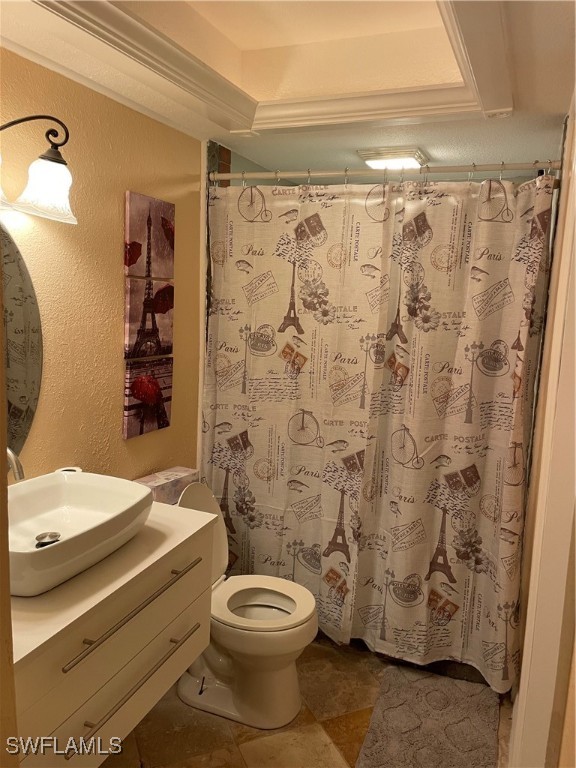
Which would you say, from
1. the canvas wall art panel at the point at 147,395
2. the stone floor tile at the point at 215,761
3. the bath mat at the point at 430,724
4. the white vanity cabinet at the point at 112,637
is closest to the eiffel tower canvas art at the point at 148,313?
the canvas wall art panel at the point at 147,395

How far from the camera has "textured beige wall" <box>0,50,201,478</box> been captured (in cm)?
172

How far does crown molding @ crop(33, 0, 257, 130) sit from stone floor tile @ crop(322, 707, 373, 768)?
2.32 metres

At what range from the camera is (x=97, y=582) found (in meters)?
1.46

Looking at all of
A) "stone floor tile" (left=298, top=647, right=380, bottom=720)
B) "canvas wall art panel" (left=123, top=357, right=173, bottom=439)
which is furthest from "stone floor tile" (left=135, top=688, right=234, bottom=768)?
"canvas wall art panel" (left=123, top=357, right=173, bottom=439)

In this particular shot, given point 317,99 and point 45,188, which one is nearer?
point 45,188

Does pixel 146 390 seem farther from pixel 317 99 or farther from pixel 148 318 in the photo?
pixel 317 99

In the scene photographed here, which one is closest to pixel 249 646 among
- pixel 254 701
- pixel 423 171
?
pixel 254 701

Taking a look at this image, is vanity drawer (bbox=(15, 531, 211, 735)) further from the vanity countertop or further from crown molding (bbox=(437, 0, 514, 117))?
crown molding (bbox=(437, 0, 514, 117))

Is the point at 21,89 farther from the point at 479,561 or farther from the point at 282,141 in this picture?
the point at 479,561

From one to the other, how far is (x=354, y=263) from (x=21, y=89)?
52.1 inches

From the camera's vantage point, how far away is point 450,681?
2461 millimetres

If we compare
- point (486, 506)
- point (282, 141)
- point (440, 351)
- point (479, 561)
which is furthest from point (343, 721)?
point (282, 141)

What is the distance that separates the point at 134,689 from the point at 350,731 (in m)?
1.01

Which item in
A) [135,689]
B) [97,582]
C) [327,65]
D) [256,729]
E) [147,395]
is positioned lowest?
[256,729]
